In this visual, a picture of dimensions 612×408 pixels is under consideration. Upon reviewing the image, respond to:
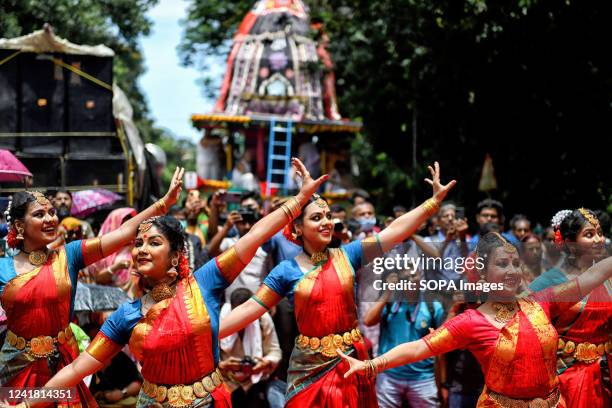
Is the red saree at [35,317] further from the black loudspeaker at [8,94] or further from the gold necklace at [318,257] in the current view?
the black loudspeaker at [8,94]

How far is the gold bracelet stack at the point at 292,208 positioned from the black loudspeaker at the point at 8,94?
7260 mm

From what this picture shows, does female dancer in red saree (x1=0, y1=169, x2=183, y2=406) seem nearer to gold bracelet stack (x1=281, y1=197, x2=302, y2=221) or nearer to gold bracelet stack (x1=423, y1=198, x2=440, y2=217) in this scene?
gold bracelet stack (x1=281, y1=197, x2=302, y2=221)

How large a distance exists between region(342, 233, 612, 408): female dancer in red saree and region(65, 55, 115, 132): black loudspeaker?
25.6 feet

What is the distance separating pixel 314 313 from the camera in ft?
17.1

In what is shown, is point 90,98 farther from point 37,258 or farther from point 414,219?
point 414,219

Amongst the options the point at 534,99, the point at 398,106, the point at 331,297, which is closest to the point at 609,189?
the point at 534,99

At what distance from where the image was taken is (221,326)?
5.04 m

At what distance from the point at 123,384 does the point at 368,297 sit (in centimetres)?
223

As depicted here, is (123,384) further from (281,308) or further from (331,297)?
(331,297)

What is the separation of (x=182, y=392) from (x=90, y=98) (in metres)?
7.93

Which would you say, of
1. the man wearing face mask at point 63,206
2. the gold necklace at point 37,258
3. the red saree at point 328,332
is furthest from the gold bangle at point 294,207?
the man wearing face mask at point 63,206

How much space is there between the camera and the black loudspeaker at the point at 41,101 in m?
11.4

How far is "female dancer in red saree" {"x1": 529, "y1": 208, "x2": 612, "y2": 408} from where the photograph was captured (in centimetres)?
527

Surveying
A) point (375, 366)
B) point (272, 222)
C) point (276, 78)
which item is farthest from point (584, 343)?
point (276, 78)
